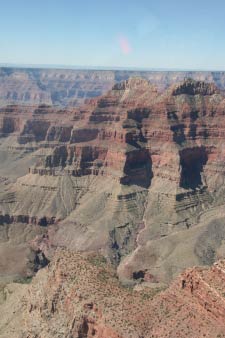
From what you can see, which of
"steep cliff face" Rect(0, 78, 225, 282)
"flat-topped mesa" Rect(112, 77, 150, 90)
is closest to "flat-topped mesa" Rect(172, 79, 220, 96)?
"steep cliff face" Rect(0, 78, 225, 282)

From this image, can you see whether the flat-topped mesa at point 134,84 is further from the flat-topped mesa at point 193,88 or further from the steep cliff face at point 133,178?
the flat-topped mesa at point 193,88

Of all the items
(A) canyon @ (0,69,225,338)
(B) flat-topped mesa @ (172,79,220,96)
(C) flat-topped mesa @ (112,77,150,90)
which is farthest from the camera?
(C) flat-topped mesa @ (112,77,150,90)

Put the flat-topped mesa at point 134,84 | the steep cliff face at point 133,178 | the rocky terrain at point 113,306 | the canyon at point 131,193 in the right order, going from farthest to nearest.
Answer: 1. the flat-topped mesa at point 134,84
2. the steep cliff face at point 133,178
3. the canyon at point 131,193
4. the rocky terrain at point 113,306

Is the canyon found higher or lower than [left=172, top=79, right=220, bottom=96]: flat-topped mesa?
lower

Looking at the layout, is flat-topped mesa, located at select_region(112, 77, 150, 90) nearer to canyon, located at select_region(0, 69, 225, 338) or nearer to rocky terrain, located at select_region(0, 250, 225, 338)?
canyon, located at select_region(0, 69, 225, 338)

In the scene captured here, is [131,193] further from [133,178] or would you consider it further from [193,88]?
[193,88]

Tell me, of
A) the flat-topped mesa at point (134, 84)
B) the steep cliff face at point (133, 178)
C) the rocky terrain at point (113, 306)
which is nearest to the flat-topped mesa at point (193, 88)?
the steep cliff face at point (133, 178)

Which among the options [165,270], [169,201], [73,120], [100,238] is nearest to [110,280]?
[165,270]
